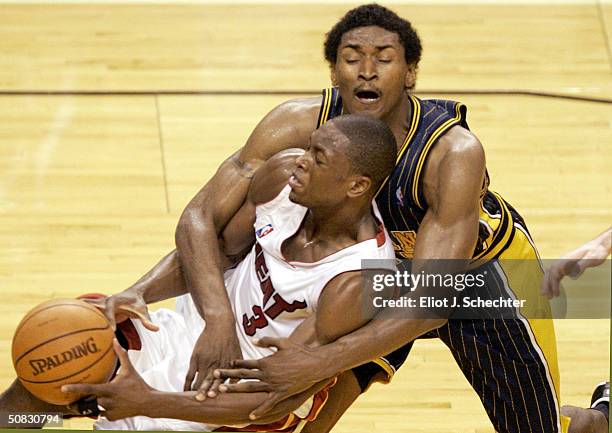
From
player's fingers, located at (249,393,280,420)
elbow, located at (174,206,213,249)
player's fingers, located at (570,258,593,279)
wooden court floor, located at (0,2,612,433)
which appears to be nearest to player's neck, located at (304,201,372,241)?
elbow, located at (174,206,213,249)

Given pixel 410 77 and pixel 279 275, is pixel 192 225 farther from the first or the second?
pixel 410 77

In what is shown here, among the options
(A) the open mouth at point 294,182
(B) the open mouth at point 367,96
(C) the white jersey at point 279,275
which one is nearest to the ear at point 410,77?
(B) the open mouth at point 367,96

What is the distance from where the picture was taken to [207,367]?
3400 millimetres

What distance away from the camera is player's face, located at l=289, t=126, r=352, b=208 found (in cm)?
331

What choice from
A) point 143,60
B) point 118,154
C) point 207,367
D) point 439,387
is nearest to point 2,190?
point 118,154

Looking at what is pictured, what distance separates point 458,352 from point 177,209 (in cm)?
227

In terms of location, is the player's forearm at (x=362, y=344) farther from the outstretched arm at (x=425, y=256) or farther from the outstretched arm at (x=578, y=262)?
the outstretched arm at (x=578, y=262)

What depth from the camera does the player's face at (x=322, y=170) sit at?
3.31 metres

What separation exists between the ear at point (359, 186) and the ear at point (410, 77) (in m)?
0.39

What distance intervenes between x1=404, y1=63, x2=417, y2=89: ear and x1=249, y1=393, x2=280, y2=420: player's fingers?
0.94m

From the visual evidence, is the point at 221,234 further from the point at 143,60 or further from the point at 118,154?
the point at 143,60

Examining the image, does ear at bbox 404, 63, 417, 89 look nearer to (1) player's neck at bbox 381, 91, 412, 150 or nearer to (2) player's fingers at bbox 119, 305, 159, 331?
(1) player's neck at bbox 381, 91, 412, 150

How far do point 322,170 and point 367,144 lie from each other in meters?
0.13

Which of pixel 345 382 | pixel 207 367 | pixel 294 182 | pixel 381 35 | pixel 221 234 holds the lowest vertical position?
pixel 345 382
